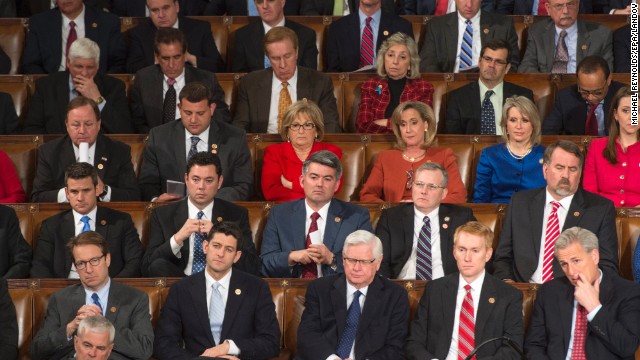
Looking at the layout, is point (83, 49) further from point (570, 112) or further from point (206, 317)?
point (570, 112)

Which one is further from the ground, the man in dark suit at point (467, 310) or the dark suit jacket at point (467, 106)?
the dark suit jacket at point (467, 106)

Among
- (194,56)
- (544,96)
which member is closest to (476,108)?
(544,96)

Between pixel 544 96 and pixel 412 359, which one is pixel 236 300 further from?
pixel 544 96

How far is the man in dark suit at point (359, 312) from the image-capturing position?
182 inches

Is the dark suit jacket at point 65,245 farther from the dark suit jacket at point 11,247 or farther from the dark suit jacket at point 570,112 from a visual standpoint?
the dark suit jacket at point 570,112

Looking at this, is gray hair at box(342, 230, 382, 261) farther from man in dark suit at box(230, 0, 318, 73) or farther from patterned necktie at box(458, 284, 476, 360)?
man in dark suit at box(230, 0, 318, 73)

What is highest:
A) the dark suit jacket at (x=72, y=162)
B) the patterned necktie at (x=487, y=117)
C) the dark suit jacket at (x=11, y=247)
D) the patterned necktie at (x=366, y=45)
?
the patterned necktie at (x=366, y=45)

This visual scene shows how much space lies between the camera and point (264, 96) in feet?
20.6

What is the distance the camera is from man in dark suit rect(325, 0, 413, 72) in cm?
681

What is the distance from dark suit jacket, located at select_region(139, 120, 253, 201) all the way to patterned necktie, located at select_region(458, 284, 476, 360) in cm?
143

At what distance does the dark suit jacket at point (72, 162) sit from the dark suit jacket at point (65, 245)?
0.49 m

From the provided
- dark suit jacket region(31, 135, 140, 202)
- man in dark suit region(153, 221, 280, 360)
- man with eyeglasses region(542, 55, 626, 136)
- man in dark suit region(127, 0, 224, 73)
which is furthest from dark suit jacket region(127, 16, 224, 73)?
man in dark suit region(153, 221, 280, 360)

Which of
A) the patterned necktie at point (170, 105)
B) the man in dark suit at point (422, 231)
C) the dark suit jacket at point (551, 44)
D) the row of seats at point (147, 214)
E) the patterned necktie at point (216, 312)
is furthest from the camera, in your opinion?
the dark suit jacket at point (551, 44)

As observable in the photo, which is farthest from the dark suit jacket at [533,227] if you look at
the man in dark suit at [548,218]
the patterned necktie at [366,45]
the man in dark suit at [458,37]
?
the patterned necktie at [366,45]
